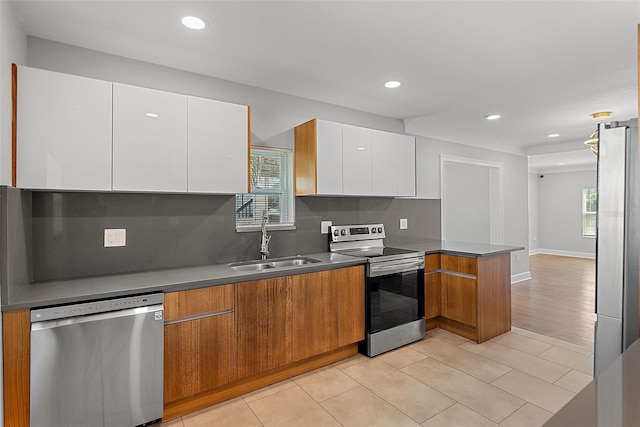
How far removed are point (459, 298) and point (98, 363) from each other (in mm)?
3103

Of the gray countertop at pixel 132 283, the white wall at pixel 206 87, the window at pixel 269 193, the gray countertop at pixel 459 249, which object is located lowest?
the gray countertop at pixel 132 283

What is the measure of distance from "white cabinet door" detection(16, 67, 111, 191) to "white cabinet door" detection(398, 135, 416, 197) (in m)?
2.75

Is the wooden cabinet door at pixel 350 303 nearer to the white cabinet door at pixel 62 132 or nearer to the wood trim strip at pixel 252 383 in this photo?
the wood trim strip at pixel 252 383

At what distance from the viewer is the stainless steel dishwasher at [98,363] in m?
1.72

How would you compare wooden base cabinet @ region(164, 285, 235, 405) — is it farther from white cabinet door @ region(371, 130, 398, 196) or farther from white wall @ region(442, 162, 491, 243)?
white wall @ region(442, 162, 491, 243)

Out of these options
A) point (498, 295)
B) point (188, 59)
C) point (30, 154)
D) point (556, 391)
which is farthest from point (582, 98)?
point (30, 154)

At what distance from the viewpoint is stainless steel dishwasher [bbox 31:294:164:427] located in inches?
67.5

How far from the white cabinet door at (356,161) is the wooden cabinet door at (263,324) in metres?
1.24

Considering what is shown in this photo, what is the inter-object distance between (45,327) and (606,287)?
114 inches

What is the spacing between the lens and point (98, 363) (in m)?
1.84

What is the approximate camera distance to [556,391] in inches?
94.7

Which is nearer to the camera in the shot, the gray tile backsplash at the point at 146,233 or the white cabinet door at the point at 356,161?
the gray tile backsplash at the point at 146,233

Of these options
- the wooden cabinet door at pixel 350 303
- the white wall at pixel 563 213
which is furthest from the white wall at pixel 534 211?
the wooden cabinet door at pixel 350 303

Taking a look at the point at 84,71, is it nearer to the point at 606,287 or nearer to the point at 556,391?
the point at 606,287
